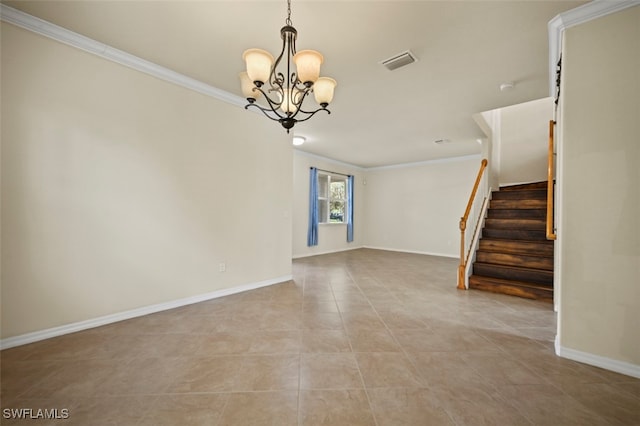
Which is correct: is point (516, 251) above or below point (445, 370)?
above

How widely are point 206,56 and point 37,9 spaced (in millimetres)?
1205

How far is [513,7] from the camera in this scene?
72.6 inches

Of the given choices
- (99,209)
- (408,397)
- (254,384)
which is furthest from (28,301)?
(408,397)

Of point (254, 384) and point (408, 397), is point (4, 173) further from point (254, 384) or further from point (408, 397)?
point (408, 397)

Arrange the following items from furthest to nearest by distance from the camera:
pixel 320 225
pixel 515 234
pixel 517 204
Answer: pixel 320 225 < pixel 517 204 < pixel 515 234

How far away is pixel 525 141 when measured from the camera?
5.41 m

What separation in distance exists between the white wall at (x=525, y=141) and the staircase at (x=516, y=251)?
1.18 metres

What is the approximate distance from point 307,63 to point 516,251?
406 cm

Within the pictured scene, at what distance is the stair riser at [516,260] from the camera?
343cm

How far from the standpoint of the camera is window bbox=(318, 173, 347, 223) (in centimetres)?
707

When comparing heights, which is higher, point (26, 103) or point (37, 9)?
point (37, 9)

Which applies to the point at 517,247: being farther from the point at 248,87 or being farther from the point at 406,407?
the point at 248,87

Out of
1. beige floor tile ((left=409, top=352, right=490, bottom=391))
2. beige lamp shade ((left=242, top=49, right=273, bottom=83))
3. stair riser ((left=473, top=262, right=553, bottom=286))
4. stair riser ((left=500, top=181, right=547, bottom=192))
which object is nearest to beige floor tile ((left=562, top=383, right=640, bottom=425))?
beige floor tile ((left=409, top=352, right=490, bottom=391))

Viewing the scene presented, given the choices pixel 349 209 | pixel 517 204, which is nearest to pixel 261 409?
pixel 517 204
